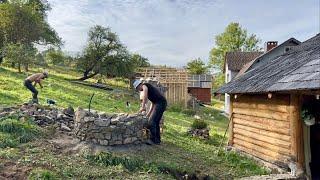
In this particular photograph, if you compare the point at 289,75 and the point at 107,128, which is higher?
the point at 289,75

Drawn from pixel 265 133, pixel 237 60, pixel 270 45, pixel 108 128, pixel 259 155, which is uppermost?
pixel 270 45

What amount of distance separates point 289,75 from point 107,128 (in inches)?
193

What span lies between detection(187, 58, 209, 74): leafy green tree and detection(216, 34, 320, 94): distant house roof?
132ft

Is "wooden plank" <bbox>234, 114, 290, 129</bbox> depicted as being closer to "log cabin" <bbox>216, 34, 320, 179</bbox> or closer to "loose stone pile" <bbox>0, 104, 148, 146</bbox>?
"log cabin" <bbox>216, 34, 320, 179</bbox>

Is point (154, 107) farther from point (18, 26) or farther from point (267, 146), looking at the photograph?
point (18, 26)

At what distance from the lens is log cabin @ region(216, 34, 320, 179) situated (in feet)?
30.3

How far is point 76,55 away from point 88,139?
31519 mm

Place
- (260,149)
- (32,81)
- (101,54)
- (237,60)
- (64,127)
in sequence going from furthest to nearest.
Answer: (101,54) < (237,60) < (32,81) < (64,127) < (260,149)

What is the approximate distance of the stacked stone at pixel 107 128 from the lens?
10273 millimetres

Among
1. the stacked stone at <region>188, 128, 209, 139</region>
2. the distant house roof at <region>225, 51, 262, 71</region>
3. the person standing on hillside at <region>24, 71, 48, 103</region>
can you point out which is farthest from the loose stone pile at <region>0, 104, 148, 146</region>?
the distant house roof at <region>225, 51, 262, 71</region>

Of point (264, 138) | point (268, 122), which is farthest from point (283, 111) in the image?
point (264, 138)

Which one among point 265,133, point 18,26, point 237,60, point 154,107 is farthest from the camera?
point 237,60

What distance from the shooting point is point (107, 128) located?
10305 mm

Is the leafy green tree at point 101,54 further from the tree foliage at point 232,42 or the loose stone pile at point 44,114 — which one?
the loose stone pile at point 44,114
